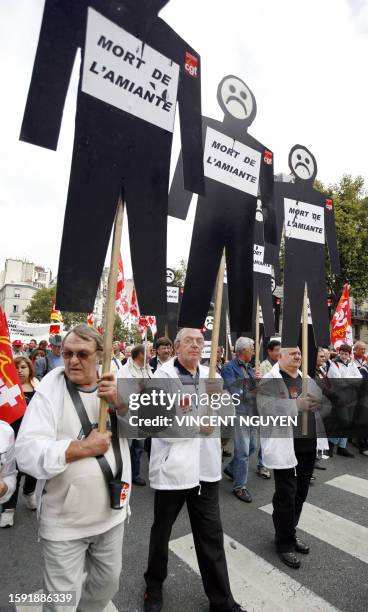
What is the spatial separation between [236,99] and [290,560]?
4.06 metres

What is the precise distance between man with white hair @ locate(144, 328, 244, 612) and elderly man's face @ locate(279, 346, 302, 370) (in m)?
1.09

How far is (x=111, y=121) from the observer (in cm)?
221

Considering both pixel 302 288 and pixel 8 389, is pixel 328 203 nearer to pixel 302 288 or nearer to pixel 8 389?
pixel 302 288

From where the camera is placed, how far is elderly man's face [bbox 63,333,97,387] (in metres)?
2.07

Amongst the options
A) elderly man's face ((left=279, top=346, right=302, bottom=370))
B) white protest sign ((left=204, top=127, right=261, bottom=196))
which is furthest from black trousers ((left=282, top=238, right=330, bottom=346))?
white protest sign ((left=204, top=127, right=261, bottom=196))

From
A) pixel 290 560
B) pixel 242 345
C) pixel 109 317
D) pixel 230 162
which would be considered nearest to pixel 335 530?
pixel 290 560

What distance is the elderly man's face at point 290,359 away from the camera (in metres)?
3.61

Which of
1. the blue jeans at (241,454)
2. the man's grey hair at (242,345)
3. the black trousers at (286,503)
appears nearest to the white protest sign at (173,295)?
the man's grey hair at (242,345)

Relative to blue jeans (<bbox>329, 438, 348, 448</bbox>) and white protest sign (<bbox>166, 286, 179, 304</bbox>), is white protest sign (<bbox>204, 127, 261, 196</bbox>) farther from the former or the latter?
white protest sign (<bbox>166, 286, 179, 304</bbox>)

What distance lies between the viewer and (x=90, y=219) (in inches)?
82.8

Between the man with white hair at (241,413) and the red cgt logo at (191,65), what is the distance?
10.8ft

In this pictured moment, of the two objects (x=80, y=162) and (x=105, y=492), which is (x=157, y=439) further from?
(x=80, y=162)

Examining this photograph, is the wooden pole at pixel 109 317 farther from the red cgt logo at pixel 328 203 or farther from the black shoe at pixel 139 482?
the black shoe at pixel 139 482

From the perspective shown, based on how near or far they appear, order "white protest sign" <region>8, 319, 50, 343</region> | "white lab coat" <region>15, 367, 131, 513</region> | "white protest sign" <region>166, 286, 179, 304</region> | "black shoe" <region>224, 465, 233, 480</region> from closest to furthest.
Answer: "white lab coat" <region>15, 367, 131, 513</region> → "black shoe" <region>224, 465, 233, 480</region> → "white protest sign" <region>166, 286, 179, 304</region> → "white protest sign" <region>8, 319, 50, 343</region>
